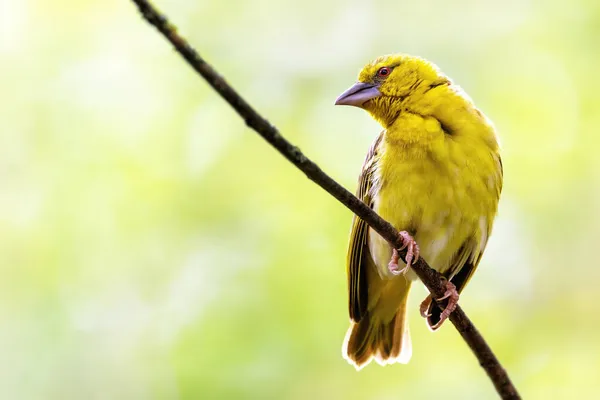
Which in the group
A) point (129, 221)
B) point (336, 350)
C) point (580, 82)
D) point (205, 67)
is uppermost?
point (129, 221)

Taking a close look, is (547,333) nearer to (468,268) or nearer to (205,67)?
(468,268)

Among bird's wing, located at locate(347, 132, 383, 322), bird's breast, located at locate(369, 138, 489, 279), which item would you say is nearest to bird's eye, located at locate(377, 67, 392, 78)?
bird's wing, located at locate(347, 132, 383, 322)

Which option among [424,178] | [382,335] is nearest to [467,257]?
[424,178]

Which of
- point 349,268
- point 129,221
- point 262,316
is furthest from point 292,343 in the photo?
point 129,221

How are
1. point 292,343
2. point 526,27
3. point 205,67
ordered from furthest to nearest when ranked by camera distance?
point 526,27, point 292,343, point 205,67

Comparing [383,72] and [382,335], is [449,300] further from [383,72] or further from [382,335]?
[383,72]

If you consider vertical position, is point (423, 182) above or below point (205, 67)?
above

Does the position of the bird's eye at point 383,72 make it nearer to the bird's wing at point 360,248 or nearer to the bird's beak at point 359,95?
the bird's beak at point 359,95

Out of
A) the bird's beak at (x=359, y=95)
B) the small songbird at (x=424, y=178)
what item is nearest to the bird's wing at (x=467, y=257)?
the small songbird at (x=424, y=178)
